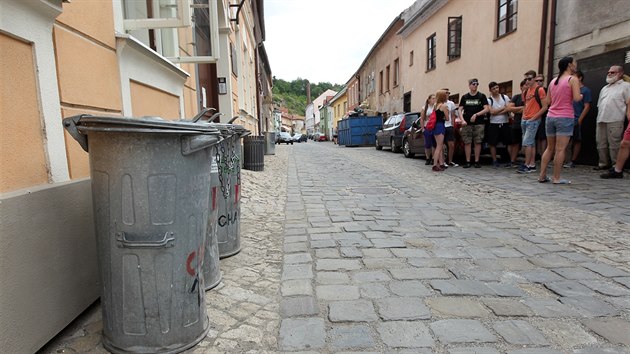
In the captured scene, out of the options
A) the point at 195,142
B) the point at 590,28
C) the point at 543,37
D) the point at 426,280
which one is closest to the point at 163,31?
the point at 195,142

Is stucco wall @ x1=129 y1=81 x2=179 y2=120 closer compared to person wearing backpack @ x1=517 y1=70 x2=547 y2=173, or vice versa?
stucco wall @ x1=129 y1=81 x2=179 y2=120

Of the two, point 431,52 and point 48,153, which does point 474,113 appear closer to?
point 48,153

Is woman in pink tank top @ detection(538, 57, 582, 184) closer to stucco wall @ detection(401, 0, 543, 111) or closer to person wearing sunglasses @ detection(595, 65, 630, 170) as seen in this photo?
person wearing sunglasses @ detection(595, 65, 630, 170)

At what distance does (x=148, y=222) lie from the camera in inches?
70.6

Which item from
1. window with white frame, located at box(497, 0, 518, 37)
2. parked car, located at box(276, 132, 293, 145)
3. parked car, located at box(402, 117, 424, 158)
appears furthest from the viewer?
parked car, located at box(276, 132, 293, 145)

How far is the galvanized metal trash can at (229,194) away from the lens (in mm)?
3033

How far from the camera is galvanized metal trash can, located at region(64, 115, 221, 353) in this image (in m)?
1.77

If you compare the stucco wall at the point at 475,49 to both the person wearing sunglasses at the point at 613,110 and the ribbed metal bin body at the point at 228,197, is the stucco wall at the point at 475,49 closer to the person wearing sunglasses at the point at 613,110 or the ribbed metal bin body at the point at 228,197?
the person wearing sunglasses at the point at 613,110

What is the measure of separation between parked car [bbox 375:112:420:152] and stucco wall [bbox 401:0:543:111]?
254cm

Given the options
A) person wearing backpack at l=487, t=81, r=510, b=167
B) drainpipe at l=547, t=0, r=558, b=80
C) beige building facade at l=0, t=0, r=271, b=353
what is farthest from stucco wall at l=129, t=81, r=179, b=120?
drainpipe at l=547, t=0, r=558, b=80

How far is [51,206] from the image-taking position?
2.05 metres

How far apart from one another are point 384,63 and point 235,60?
18.1m

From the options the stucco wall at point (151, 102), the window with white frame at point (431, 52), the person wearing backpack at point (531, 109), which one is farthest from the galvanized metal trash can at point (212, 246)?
the window with white frame at point (431, 52)

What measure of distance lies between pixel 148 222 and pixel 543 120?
825 cm
